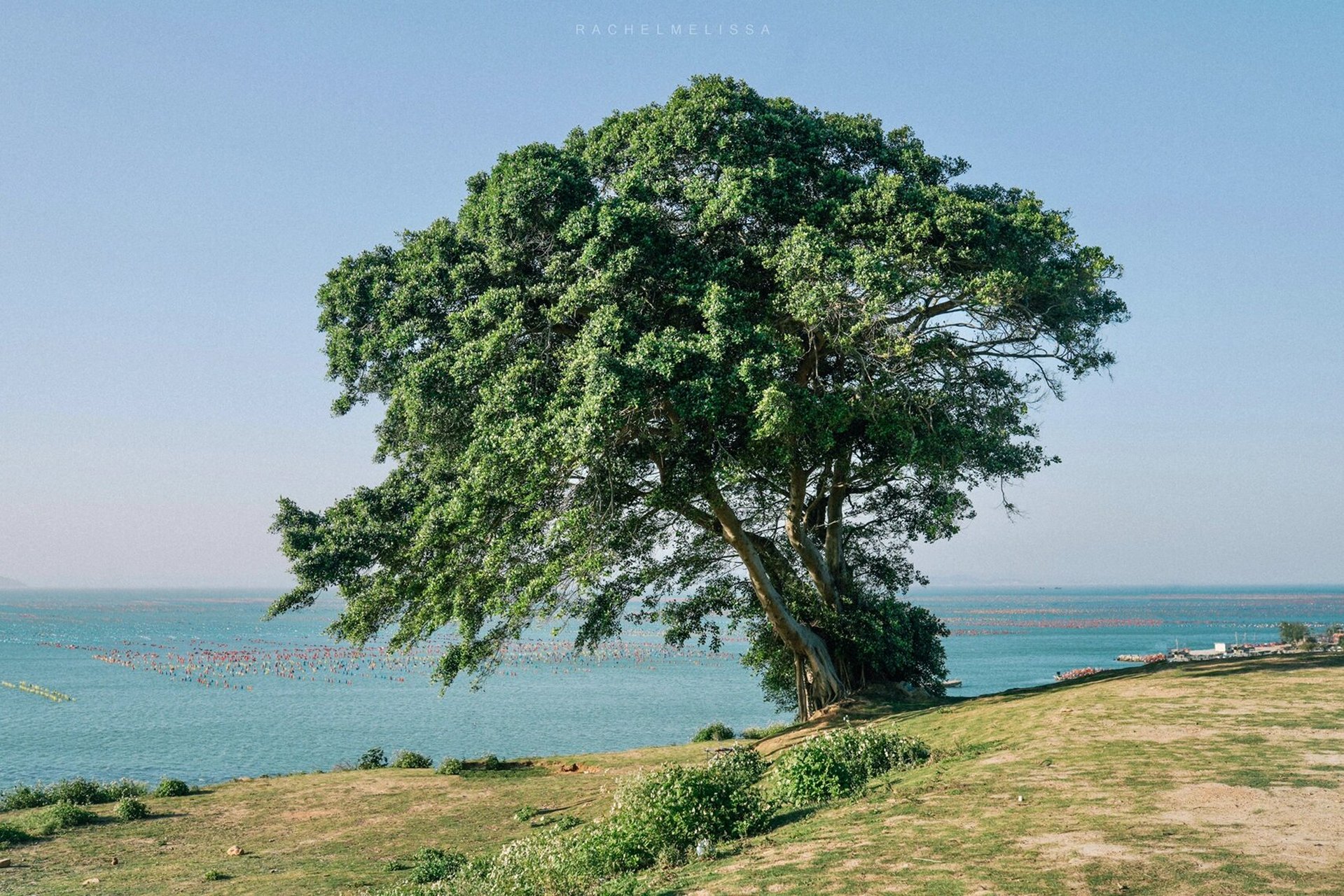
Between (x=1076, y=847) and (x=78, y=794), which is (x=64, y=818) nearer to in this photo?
(x=78, y=794)

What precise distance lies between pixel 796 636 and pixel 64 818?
16.4m

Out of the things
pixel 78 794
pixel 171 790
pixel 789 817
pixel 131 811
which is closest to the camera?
pixel 789 817

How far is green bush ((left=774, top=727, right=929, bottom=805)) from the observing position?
1362cm

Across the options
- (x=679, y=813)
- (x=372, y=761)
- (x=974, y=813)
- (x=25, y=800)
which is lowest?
(x=372, y=761)

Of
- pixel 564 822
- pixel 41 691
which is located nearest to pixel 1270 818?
pixel 564 822

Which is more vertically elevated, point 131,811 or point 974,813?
point 974,813

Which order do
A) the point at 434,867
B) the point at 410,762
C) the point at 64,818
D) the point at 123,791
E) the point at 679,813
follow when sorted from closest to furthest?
the point at 679,813, the point at 434,867, the point at 64,818, the point at 123,791, the point at 410,762

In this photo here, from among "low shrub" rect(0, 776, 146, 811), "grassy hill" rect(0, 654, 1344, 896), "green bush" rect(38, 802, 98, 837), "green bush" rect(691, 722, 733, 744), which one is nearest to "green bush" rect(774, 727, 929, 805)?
"grassy hill" rect(0, 654, 1344, 896)

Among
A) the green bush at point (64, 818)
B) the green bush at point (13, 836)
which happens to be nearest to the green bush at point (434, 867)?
the green bush at point (13, 836)

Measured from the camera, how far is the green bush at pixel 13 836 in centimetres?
1850

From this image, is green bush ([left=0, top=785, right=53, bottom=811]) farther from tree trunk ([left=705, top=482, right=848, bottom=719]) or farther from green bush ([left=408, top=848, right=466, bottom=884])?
tree trunk ([left=705, top=482, right=848, bottom=719])

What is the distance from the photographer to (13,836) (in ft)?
61.6

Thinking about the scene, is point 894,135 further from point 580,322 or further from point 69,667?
point 69,667

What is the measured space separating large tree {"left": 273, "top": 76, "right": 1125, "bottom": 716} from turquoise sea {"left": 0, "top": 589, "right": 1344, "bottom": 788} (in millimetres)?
18046
